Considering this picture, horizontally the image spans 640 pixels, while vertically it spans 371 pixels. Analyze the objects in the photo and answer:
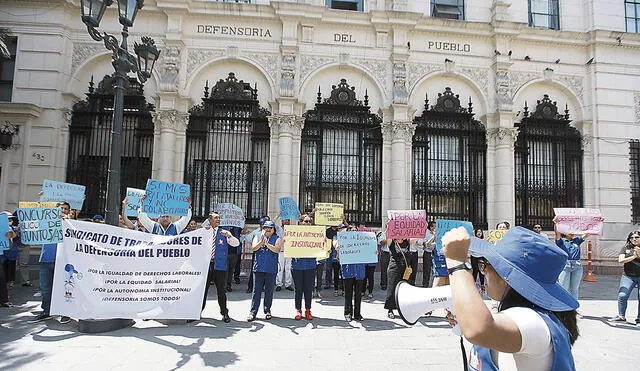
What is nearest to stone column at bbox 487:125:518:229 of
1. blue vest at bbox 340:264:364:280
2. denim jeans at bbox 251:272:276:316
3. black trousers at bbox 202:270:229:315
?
blue vest at bbox 340:264:364:280

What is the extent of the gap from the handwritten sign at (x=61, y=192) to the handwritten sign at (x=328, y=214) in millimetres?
6372

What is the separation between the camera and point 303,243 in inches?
309

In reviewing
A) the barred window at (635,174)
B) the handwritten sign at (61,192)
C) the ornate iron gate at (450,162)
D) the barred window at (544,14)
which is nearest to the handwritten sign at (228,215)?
the handwritten sign at (61,192)

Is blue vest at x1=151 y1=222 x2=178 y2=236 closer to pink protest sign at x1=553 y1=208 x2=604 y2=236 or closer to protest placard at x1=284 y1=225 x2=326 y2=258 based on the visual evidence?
protest placard at x1=284 y1=225 x2=326 y2=258

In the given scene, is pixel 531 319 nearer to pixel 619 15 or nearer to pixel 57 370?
pixel 57 370

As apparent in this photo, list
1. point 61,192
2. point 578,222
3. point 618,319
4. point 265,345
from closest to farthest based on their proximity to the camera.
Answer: point 265,345 → point 618,319 → point 578,222 → point 61,192

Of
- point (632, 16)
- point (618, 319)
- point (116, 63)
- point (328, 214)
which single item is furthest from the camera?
point (632, 16)

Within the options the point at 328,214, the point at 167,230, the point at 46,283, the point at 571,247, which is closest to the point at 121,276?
the point at 167,230

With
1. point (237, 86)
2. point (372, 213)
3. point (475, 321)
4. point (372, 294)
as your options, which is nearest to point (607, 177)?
point (372, 213)

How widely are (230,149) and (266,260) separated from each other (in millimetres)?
8488

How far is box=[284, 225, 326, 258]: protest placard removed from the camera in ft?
25.5

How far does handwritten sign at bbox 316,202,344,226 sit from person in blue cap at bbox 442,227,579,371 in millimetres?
9375

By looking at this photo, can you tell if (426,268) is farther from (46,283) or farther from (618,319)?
(46,283)

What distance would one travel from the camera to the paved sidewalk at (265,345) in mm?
5211
